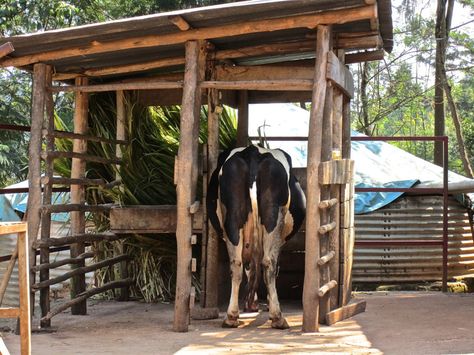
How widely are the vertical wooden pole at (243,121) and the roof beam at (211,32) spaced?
2035mm

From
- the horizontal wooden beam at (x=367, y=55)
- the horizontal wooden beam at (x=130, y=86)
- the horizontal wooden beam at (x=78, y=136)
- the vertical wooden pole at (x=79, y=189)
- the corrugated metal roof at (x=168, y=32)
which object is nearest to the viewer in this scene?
the corrugated metal roof at (x=168, y=32)

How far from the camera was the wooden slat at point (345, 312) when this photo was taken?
7.80m

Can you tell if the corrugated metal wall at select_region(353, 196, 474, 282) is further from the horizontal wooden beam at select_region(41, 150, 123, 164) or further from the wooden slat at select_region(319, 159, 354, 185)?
the horizontal wooden beam at select_region(41, 150, 123, 164)

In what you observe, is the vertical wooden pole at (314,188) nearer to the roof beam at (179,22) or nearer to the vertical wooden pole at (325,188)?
the vertical wooden pole at (325,188)

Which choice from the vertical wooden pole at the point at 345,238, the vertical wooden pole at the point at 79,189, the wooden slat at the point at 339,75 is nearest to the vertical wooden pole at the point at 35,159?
the vertical wooden pole at the point at 79,189

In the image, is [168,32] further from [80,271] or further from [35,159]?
[80,271]

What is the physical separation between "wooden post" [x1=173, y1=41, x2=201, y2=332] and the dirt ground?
265mm

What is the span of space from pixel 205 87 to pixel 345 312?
8.50 feet

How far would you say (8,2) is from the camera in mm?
15359

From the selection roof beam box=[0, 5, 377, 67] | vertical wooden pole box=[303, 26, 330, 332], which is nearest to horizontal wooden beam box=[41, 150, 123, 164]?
roof beam box=[0, 5, 377, 67]

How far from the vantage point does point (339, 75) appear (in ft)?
26.2

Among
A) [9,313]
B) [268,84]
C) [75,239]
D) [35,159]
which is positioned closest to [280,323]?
[268,84]

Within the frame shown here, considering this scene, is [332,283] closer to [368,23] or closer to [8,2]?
[368,23]

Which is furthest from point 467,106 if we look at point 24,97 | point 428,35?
point 24,97
